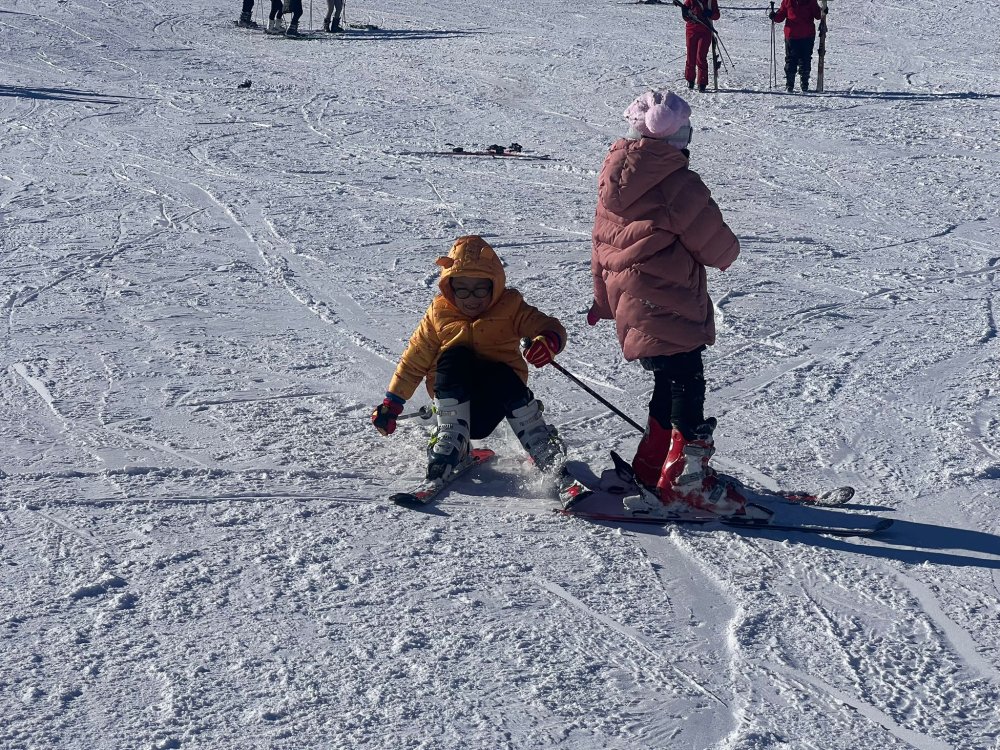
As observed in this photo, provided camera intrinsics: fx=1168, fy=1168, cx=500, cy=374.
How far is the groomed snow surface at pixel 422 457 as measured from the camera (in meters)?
3.18

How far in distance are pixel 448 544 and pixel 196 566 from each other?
85 cm

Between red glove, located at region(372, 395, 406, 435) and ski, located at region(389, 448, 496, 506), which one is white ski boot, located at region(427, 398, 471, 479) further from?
red glove, located at region(372, 395, 406, 435)

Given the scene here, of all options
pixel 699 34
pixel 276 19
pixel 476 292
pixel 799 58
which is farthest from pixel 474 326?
pixel 276 19

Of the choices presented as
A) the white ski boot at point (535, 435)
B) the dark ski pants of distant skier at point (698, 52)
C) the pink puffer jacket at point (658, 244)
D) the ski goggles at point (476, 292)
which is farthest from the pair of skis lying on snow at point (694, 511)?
the dark ski pants of distant skier at point (698, 52)

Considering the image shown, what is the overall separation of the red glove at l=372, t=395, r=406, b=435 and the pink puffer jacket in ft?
3.16

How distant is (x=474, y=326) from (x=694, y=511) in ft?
3.63

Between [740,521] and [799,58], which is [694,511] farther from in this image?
[799,58]

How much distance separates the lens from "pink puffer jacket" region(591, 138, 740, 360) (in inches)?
162

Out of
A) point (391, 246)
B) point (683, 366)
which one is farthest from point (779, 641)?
point (391, 246)

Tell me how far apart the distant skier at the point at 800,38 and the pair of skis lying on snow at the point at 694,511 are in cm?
1035

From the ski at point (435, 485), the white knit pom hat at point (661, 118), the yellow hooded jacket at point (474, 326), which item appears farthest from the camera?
the yellow hooded jacket at point (474, 326)

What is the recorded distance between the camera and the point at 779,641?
11.4 ft

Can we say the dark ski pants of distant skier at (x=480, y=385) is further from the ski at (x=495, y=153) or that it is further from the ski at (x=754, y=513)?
the ski at (x=495, y=153)

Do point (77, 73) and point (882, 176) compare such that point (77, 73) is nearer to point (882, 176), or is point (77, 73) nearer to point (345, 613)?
point (882, 176)
